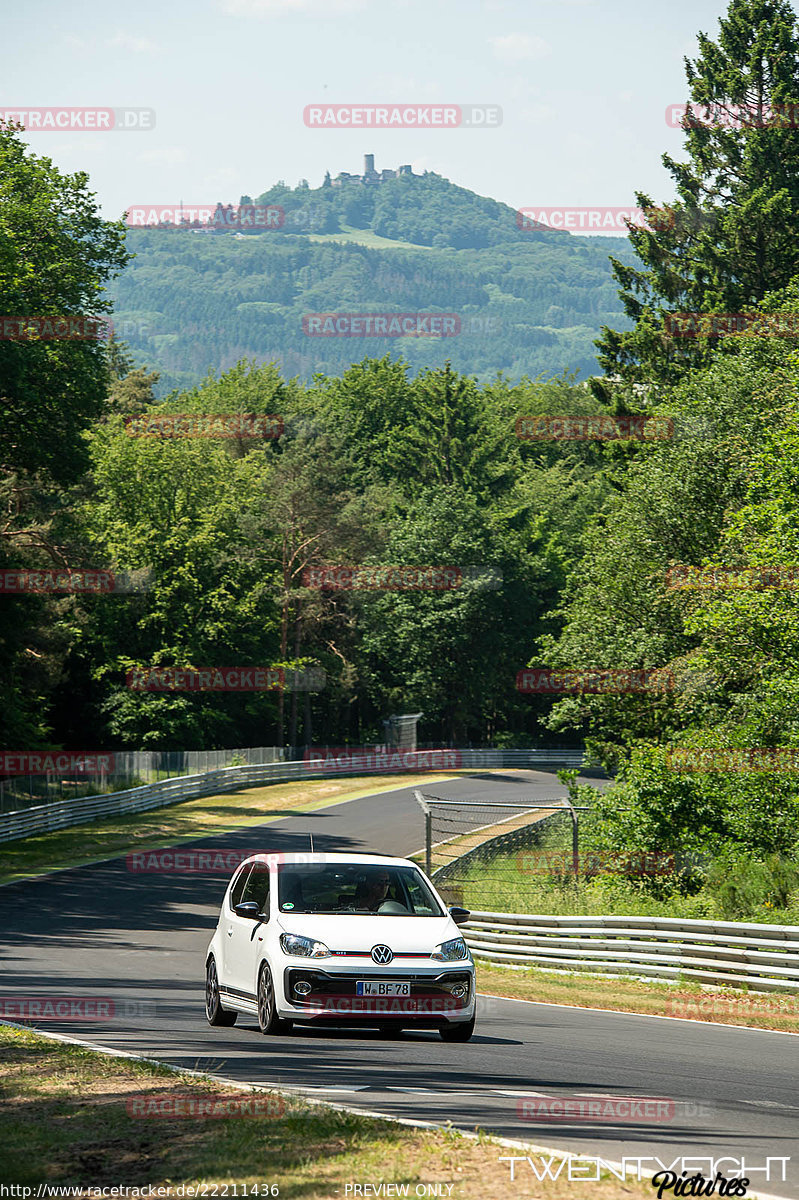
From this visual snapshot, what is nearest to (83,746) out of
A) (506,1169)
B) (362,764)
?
(362,764)

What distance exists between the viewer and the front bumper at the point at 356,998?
11250 millimetres

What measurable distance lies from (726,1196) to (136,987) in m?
13.1

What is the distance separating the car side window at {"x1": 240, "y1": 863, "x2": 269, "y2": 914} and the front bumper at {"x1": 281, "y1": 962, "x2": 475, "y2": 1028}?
1.06 metres

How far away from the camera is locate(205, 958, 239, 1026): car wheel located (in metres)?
13.5

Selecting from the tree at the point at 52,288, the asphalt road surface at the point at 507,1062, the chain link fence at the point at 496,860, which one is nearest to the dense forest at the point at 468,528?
the tree at the point at 52,288

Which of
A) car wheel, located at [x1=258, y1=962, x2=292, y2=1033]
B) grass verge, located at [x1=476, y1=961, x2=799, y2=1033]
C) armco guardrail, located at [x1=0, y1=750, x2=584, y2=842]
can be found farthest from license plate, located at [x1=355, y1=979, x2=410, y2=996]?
armco guardrail, located at [x1=0, y1=750, x2=584, y2=842]

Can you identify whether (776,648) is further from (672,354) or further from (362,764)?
(362,764)

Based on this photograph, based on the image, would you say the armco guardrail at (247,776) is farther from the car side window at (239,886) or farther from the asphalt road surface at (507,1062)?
the car side window at (239,886)

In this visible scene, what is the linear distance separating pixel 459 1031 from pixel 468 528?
7451cm

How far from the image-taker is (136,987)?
18578 mm

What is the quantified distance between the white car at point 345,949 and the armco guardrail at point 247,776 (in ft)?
106

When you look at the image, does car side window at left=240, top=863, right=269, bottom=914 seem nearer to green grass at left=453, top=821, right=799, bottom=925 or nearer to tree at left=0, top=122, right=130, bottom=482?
green grass at left=453, top=821, right=799, bottom=925

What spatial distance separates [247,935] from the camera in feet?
40.8

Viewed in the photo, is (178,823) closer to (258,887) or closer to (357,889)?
(258,887)
